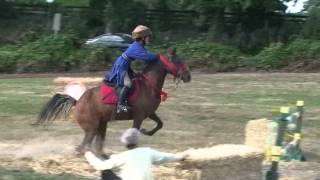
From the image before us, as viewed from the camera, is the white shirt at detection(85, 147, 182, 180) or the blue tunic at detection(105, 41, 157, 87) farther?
the blue tunic at detection(105, 41, 157, 87)

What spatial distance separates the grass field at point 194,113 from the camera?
14930mm

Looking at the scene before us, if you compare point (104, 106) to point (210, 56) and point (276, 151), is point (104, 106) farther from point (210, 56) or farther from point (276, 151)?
point (210, 56)

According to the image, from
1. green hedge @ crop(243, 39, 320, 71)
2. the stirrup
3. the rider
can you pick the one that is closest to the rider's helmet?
the rider

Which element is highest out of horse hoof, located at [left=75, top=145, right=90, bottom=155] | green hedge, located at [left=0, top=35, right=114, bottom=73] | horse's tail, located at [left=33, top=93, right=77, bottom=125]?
horse's tail, located at [left=33, top=93, right=77, bottom=125]

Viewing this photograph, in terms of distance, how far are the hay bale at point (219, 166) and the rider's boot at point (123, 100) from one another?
166 cm

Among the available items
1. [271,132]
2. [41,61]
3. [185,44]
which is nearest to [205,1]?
[185,44]

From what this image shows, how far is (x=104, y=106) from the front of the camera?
12.8m

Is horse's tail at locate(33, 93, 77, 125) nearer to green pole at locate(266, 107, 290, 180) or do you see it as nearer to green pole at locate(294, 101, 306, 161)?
green pole at locate(294, 101, 306, 161)

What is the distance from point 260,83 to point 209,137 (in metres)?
13.7

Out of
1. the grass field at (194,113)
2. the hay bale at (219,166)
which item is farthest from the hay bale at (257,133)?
the hay bale at (219,166)

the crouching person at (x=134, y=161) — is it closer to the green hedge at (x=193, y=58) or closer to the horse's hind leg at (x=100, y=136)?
the horse's hind leg at (x=100, y=136)

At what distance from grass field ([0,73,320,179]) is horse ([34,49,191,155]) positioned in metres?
0.84

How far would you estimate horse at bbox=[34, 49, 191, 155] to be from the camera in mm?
12797

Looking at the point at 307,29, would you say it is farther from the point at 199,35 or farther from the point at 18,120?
the point at 18,120
